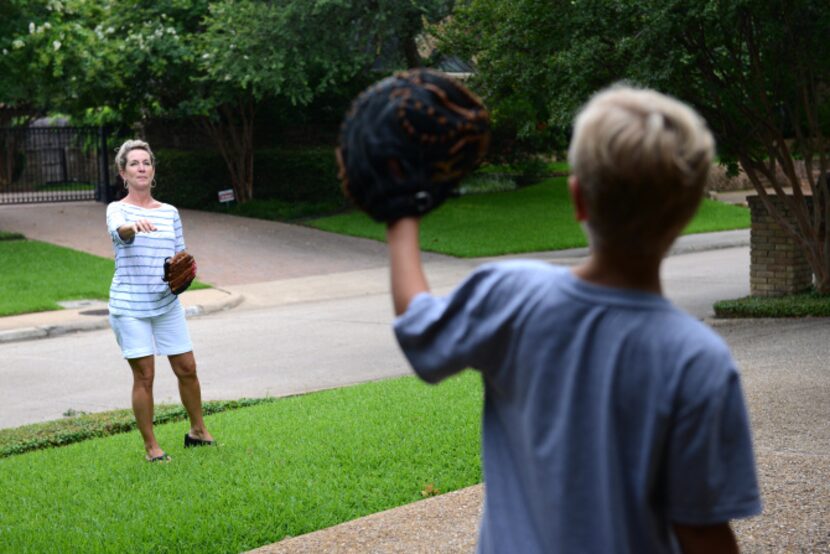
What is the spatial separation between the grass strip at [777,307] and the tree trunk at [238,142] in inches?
628

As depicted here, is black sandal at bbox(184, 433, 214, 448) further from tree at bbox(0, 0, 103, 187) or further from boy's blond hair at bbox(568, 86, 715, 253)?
tree at bbox(0, 0, 103, 187)

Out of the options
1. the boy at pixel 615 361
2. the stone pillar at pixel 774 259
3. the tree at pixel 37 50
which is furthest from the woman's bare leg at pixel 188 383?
the tree at pixel 37 50

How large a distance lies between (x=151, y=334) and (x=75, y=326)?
8.45 m

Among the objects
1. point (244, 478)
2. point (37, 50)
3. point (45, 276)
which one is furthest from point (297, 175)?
point (244, 478)

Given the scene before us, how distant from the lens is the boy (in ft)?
6.31

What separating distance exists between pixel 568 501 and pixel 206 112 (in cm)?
2411

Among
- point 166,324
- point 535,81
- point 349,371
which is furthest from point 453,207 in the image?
point 166,324

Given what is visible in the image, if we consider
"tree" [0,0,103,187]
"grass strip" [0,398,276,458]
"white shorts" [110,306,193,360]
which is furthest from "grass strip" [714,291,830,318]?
"tree" [0,0,103,187]

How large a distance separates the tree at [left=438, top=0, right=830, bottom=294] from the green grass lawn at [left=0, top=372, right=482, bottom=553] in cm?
568

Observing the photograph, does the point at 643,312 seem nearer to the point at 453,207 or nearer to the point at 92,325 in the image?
the point at 92,325

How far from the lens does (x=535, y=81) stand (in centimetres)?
1475

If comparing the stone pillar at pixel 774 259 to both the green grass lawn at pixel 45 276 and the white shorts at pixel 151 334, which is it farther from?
the white shorts at pixel 151 334

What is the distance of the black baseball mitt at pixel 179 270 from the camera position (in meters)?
7.03

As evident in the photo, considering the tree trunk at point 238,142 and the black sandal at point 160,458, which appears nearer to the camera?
the black sandal at point 160,458
